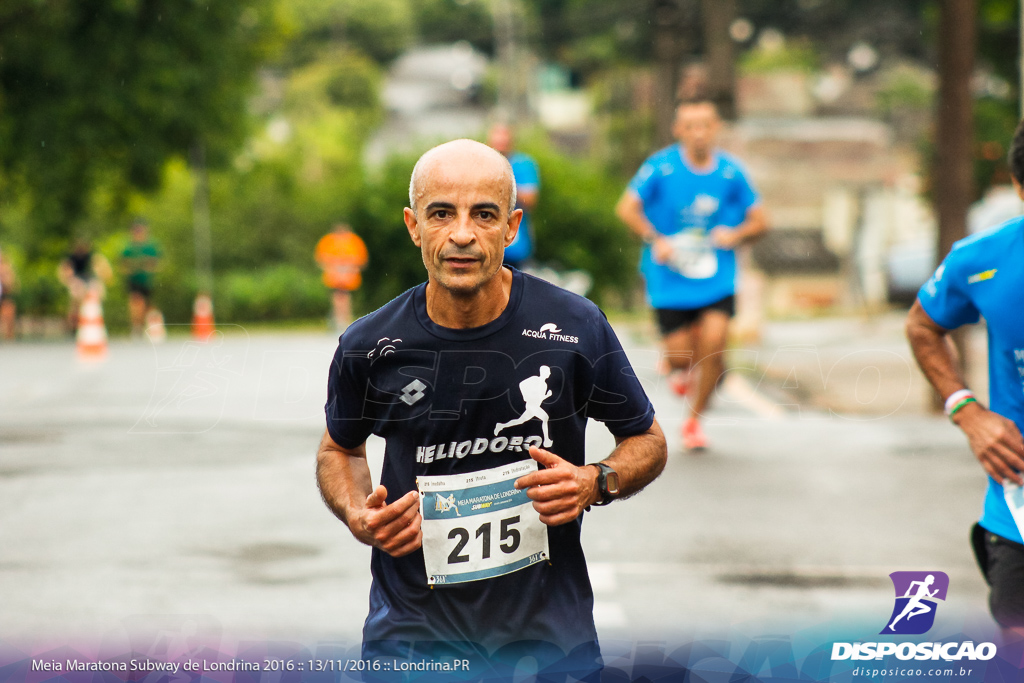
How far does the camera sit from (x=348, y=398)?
119 inches

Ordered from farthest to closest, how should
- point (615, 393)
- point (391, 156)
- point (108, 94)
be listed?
1. point (391, 156)
2. point (108, 94)
3. point (615, 393)

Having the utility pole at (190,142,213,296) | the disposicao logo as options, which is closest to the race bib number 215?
the disposicao logo

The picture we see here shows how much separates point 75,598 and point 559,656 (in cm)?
303

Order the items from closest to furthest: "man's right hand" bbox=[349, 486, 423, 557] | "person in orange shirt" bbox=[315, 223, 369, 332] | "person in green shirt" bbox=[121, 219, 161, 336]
→ "man's right hand" bbox=[349, 486, 423, 557]
"person in orange shirt" bbox=[315, 223, 369, 332]
"person in green shirt" bbox=[121, 219, 161, 336]

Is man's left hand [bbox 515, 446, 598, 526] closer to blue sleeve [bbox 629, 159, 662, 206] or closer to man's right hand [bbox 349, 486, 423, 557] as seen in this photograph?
man's right hand [bbox 349, 486, 423, 557]

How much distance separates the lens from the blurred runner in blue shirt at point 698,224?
27.2ft

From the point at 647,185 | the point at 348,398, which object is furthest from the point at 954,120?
the point at 348,398

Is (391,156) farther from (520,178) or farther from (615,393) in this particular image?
(615,393)

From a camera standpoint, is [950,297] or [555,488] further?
[950,297]

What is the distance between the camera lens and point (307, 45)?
286 ft

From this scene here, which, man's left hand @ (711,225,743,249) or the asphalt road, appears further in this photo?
man's left hand @ (711,225,743,249)

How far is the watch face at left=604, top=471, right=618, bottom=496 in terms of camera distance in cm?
293

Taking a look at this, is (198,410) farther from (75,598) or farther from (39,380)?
(75,598)

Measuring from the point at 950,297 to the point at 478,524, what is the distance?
1.51 meters
